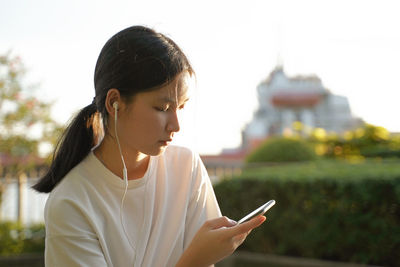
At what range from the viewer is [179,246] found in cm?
174

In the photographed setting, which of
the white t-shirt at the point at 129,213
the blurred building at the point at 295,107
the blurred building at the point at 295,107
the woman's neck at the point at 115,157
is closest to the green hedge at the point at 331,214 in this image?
the white t-shirt at the point at 129,213

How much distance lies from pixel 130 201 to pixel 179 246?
0.73 feet

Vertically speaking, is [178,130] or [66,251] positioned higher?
[178,130]

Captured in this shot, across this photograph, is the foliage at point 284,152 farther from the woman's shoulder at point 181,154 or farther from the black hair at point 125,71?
the black hair at point 125,71

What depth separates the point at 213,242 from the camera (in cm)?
148

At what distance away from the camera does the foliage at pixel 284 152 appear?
8.42 m

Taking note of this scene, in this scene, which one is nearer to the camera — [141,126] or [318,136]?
[141,126]

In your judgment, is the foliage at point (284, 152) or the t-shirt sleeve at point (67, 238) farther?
the foliage at point (284, 152)

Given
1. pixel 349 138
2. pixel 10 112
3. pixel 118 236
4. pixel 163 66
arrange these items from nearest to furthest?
pixel 163 66 < pixel 118 236 < pixel 10 112 < pixel 349 138

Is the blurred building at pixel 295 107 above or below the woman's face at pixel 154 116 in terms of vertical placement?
below

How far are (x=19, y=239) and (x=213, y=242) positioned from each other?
5.12 metres

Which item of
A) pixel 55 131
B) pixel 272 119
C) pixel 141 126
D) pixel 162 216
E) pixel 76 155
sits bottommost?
pixel 272 119

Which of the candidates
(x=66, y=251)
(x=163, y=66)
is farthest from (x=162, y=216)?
(x=163, y=66)

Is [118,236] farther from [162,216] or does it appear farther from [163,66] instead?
[163,66]
